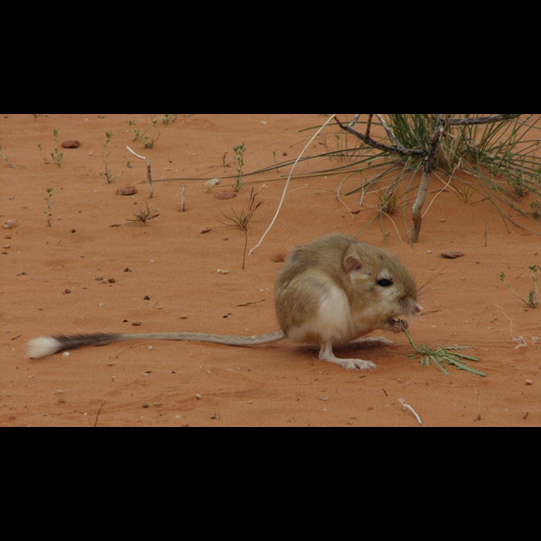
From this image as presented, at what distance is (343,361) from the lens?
216 inches

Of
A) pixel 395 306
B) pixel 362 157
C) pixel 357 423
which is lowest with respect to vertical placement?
pixel 357 423

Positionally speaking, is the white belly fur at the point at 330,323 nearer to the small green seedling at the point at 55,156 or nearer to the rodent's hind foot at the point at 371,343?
the rodent's hind foot at the point at 371,343

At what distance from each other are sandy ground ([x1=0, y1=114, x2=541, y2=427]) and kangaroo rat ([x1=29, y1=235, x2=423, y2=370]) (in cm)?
13

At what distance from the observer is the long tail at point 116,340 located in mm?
5434

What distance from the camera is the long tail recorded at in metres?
5.43

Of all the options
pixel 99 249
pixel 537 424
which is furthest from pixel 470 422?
pixel 99 249

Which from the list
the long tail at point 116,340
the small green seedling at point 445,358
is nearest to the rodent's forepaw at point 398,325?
the small green seedling at point 445,358

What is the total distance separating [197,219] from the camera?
28.5 feet

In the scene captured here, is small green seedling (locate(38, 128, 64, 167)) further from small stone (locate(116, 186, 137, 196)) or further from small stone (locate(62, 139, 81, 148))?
small stone (locate(116, 186, 137, 196))

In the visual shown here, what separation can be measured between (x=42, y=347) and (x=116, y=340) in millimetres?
528

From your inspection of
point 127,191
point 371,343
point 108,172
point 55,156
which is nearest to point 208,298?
point 371,343
